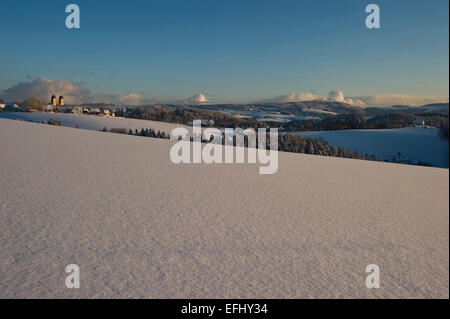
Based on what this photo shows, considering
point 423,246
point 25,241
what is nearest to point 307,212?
point 423,246

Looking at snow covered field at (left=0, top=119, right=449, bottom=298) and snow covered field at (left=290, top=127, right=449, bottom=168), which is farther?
snow covered field at (left=290, top=127, right=449, bottom=168)

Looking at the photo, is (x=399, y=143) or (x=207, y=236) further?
(x=399, y=143)

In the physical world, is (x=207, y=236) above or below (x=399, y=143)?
below

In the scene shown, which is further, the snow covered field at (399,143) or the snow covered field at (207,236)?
the snow covered field at (399,143)
